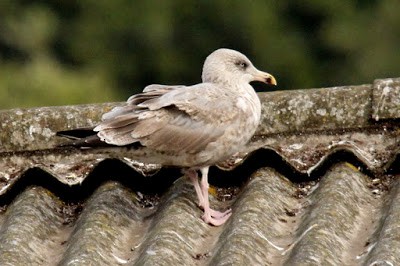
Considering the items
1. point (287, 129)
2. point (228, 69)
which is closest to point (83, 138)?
point (228, 69)

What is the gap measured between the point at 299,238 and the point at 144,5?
85.7 feet

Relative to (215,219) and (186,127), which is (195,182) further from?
(215,219)

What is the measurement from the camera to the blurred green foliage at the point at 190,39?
27703 millimetres

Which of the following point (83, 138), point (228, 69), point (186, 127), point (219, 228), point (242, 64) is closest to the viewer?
point (219, 228)

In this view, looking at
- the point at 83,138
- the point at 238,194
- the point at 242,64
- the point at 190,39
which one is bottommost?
the point at 83,138

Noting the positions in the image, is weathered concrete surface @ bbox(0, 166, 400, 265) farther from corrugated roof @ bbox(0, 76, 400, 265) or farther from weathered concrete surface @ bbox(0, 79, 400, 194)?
weathered concrete surface @ bbox(0, 79, 400, 194)

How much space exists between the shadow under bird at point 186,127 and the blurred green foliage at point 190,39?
1822cm

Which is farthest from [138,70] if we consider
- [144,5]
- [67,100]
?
[67,100]

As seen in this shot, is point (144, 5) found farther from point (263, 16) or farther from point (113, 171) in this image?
point (113, 171)

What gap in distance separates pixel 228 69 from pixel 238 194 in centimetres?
83

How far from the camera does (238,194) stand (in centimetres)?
678

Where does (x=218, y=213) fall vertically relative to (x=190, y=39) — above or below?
below

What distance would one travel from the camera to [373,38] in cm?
2958

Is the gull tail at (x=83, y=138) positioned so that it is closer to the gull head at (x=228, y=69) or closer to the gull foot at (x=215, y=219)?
the gull foot at (x=215, y=219)
